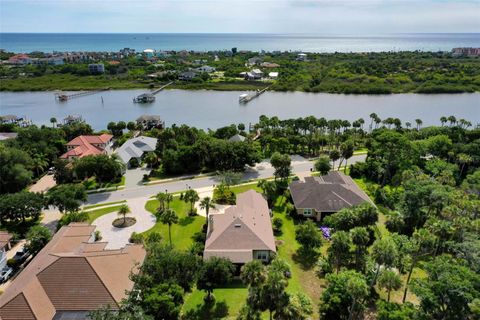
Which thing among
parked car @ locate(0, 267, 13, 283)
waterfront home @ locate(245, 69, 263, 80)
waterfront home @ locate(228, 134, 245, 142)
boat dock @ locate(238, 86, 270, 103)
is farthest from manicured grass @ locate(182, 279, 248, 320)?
waterfront home @ locate(245, 69, 263, 80)

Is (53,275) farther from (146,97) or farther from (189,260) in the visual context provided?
(146,97)

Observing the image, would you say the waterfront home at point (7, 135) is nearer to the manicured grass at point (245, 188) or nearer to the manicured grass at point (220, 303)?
the manicured grass at point (245, 188)

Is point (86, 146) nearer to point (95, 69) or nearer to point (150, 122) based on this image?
point (150, 122)

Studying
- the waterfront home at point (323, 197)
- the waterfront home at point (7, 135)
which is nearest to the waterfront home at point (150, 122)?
the waterfront home at point (7, 135)

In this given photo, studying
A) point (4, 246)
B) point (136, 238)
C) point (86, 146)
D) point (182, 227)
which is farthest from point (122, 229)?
point (86, 146)

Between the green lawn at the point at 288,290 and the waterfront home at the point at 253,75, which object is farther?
the waterfront home at the point at 253,75

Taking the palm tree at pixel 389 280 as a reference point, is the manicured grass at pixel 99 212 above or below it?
below

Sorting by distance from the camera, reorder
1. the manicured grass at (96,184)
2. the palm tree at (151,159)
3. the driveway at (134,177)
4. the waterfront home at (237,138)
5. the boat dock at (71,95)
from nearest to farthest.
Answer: the manicured grass at (96,184)
the driveway at (134,177)
the palm tree at (151,159)
the waterfront home at (237,138)
the boat dock at (71,95)
